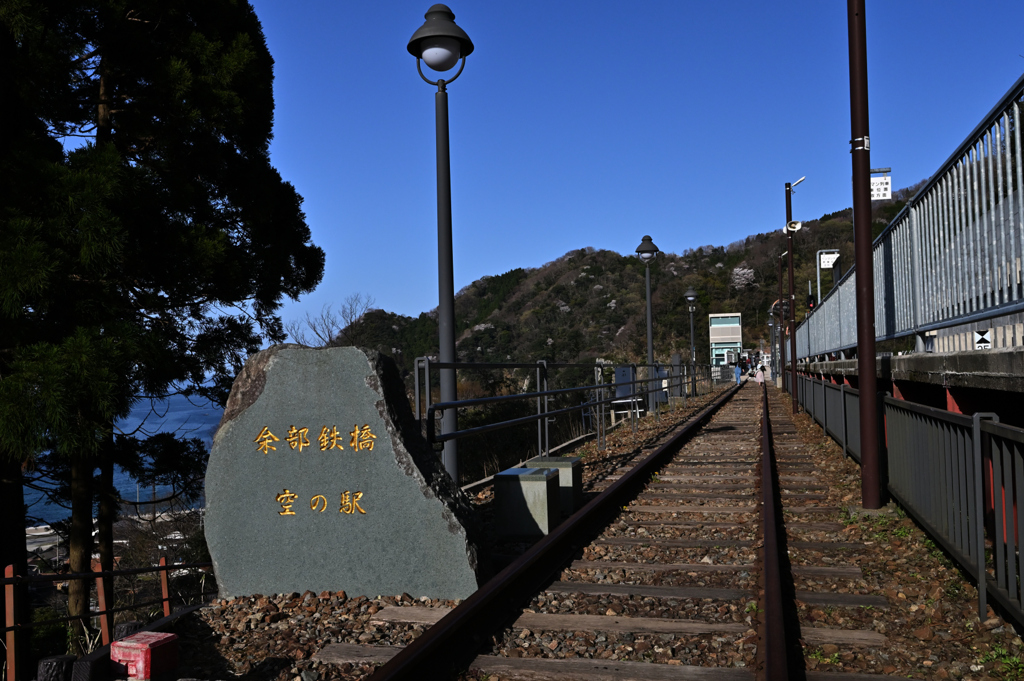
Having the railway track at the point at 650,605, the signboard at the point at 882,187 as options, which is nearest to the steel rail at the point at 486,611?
the railway track at the point at 650,605

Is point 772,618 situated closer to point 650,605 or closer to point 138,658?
point 650,605

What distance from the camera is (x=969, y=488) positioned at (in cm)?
452

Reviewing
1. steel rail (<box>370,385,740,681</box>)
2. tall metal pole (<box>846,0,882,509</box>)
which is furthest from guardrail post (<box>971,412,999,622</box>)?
tall metal pole (<box>846,0,882,509</box>)

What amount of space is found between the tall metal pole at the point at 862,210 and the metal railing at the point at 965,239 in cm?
48

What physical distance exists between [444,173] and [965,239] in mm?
4586

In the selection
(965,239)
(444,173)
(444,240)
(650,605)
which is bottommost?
(650,605)

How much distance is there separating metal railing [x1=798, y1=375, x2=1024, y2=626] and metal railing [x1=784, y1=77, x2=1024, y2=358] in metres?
0.88

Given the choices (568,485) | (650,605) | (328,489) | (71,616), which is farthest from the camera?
(568,485)

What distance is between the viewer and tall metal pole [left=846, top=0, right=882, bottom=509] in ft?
25.2

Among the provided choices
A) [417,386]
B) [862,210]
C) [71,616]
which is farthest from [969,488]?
[71,616]

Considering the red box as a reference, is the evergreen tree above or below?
above

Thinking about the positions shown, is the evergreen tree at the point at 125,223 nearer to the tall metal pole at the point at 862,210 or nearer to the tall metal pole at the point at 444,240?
the tall metal pole at the point at 444,240

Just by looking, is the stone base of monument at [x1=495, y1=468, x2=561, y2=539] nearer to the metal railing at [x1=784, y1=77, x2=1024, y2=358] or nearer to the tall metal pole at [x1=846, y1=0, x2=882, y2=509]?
the tall metal pole at [x1=846, y1=0, x2=882, y2=509]

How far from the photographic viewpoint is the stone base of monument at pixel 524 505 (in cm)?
657
